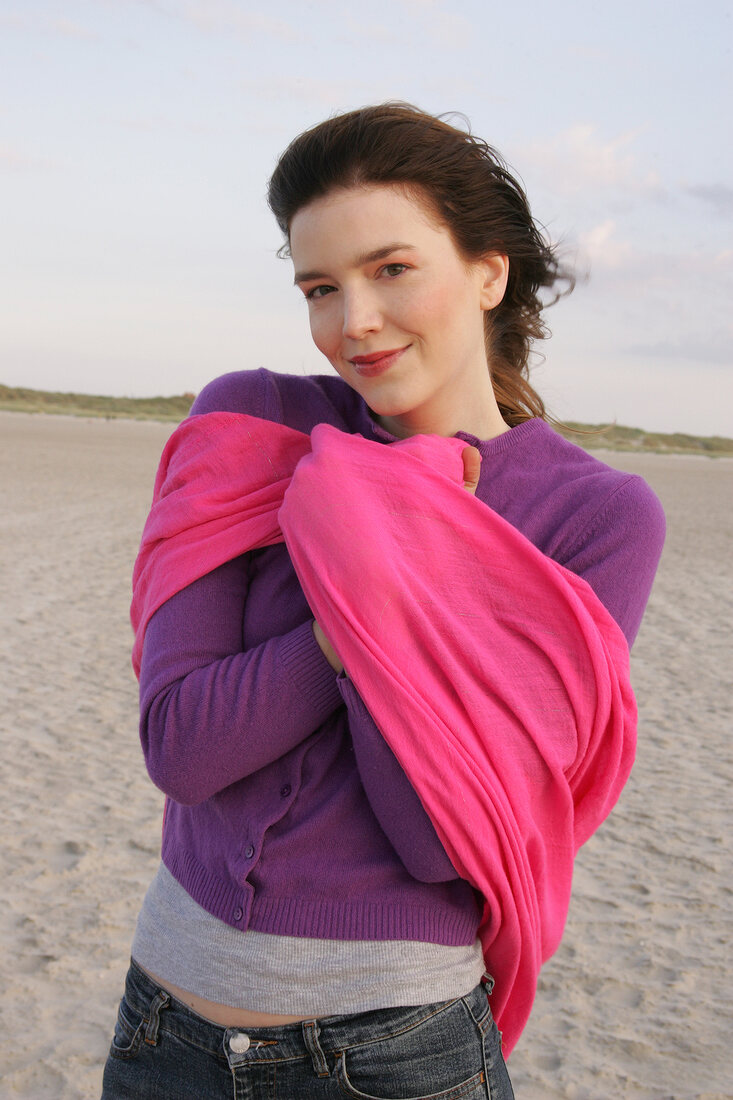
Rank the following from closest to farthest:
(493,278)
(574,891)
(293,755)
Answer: (293,755) → (493,278) → (574,891)

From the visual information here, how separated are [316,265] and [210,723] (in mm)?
708

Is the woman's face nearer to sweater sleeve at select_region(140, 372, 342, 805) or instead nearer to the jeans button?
sweater sleeve at select_region(140, 372, 342, 805)

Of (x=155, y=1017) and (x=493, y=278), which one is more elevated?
(x=493, y=278)

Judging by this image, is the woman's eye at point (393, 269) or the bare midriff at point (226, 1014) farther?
the woman's eye at point (393, 269)

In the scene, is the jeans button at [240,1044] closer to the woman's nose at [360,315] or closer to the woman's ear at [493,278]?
the woman's nose at [360,315]

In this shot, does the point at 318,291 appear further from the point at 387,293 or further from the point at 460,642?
the point at 460,642

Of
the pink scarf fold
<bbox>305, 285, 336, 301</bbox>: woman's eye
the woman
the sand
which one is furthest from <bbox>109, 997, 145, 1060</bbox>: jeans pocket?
the sand

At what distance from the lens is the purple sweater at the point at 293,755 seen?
1350 mm

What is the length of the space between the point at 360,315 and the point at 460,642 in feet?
1.69

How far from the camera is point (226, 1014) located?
1.38 m

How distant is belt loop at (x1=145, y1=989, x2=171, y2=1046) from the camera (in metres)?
1.42

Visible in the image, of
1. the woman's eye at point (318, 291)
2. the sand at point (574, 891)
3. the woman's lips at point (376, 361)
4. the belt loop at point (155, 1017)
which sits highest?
the woman's eye at point (318, 291)

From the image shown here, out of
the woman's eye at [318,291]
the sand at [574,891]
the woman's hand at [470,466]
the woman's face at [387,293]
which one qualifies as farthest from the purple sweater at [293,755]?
the sand at [574,891]

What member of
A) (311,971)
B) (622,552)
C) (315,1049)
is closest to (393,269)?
(622,552)
